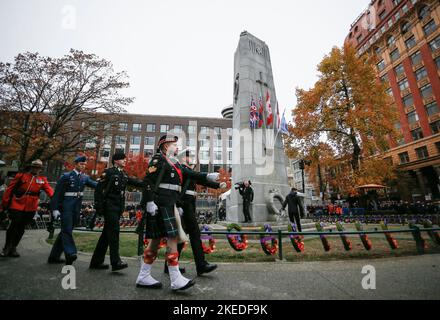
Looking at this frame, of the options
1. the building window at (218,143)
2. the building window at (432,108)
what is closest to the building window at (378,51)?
the building window at (432,108)

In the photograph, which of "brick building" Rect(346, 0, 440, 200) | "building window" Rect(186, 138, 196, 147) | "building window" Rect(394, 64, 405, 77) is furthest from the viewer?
"building window" Rect(186, 138, 196, 147)

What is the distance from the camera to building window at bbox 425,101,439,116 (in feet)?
92.2

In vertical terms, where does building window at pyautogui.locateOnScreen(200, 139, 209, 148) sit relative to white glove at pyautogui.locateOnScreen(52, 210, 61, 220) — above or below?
above

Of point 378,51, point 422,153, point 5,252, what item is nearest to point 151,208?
point 5,252

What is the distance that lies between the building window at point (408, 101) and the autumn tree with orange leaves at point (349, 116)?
16.1m

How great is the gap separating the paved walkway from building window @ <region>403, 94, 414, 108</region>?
37.5 m

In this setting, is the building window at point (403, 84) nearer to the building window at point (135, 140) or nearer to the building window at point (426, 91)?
the building window at point (426, 91)

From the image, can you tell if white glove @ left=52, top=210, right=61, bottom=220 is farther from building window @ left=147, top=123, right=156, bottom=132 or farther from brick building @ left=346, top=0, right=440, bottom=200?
building window @ left=147, top=123, right=156, bottom=132

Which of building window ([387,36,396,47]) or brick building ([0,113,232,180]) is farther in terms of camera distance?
brick building ([0,113,232,180])

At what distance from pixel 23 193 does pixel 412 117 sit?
42.5 meters

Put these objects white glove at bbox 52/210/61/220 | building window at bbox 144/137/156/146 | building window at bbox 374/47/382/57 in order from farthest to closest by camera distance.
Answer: building window at bbox 144/137/156/146 < building window at bbox 374/47/382/57 < white glove at bbox 52/210/61/220

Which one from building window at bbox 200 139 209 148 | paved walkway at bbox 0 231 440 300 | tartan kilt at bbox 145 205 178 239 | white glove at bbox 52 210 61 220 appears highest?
building window at bbox 200 139 209 148

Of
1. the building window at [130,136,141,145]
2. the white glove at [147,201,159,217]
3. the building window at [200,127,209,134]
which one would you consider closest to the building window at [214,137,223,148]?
the building window at [200,127,209,134]

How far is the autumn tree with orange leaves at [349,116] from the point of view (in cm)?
1869
